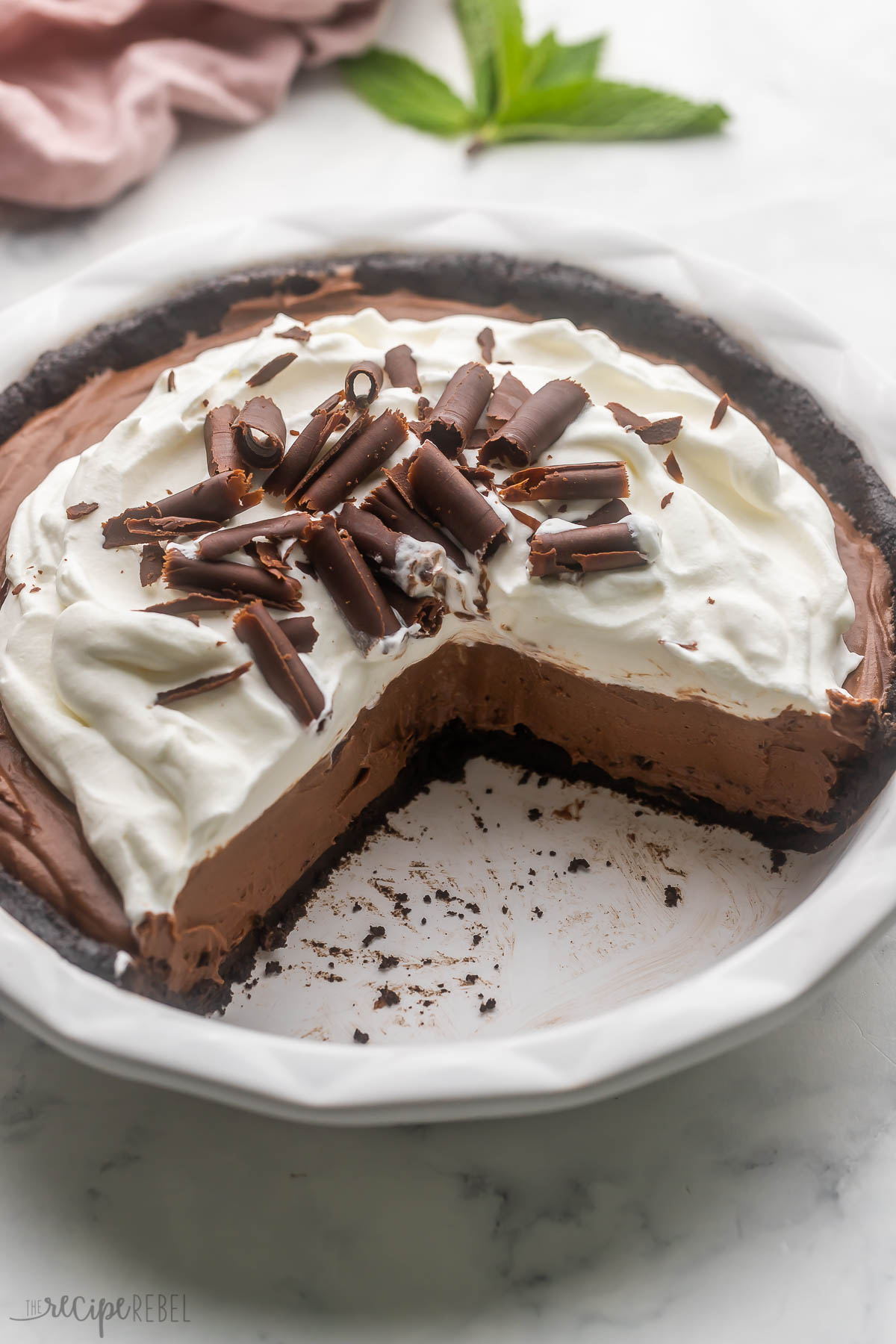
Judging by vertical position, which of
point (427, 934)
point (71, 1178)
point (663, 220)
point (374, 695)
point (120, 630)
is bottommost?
point (71, 1178)

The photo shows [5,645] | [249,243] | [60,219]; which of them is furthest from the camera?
[60,219]

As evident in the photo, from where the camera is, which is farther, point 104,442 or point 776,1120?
point 104,442

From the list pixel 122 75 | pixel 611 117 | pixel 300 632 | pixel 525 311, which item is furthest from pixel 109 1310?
pixel 611 117

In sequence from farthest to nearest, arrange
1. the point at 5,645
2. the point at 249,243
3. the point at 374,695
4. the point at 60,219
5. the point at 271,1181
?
the point at 60,219, the point at 249,243, the point at 374,695, the point at 5,645, the point at 271,1181

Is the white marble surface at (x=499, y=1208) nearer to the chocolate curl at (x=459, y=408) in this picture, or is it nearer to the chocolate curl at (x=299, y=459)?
the chocolate curl at (x=299, y=459)

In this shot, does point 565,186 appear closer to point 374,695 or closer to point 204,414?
point 204,414

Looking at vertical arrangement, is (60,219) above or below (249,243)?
below

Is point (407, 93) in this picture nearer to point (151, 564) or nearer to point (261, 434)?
point (261, 434)

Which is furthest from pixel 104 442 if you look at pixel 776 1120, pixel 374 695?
pixel 776 1120
